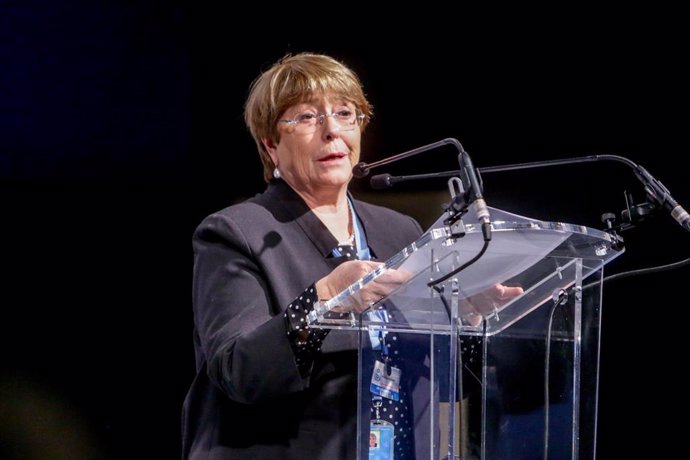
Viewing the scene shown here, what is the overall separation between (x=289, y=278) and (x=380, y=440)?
45 cm

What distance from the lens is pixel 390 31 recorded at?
353 cm

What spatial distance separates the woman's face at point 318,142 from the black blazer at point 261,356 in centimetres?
13

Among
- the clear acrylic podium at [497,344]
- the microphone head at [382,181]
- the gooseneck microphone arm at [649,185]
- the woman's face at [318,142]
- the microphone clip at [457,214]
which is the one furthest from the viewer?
the woman's face at [318,142]

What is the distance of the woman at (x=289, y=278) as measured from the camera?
5.55 ft

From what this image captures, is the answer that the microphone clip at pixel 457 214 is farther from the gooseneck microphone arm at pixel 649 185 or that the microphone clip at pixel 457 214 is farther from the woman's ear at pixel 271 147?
the woman's ear at pixel 271 147

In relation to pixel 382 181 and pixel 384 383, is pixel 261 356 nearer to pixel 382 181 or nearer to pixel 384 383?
pixel 384 383

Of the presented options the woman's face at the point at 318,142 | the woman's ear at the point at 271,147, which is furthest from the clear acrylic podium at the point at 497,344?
the woman's ear at the point at 271,147

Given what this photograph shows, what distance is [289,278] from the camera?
1.90 m

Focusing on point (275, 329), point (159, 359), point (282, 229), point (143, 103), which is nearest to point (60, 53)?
point (143, 103)

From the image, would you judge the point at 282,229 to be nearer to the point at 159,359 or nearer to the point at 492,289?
the point at 492,289

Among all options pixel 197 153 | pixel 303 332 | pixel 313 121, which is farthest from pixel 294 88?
pixel 197 153

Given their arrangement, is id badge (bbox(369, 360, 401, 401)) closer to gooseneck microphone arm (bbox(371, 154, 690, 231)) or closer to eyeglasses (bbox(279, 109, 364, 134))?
gooseneck microphone arm (bbox(371, 154, 690, 231))

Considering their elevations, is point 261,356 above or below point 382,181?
below

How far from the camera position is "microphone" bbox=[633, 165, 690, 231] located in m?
1.58
